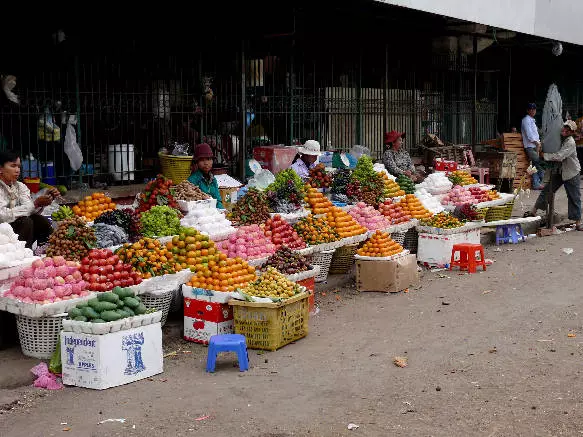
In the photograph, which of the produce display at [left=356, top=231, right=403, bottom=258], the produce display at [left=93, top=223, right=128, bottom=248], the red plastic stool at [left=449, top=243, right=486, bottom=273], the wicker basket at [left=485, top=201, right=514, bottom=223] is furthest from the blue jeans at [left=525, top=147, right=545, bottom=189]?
the produce display at [left=93, top=223, right=128, bottom=248]

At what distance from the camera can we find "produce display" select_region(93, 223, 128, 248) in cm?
816

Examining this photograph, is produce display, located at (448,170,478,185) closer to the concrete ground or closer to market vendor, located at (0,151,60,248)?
the concrete ground

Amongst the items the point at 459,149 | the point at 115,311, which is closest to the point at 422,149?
the point at 459,149

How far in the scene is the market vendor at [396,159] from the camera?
45.1 ft

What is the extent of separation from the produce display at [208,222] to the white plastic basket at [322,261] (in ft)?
3.85

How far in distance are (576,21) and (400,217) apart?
33.7ft

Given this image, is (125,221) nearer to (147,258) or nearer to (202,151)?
(147,258)

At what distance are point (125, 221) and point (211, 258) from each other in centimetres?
132

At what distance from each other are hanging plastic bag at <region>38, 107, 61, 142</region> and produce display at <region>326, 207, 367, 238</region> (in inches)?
143

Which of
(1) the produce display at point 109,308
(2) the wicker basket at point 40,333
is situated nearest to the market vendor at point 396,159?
(1) the produce display at point 109,308

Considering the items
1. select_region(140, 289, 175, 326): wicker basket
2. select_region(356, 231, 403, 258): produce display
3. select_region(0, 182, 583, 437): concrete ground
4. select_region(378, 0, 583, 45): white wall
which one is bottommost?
select_region(0, 182, 583, 437): concrete ground

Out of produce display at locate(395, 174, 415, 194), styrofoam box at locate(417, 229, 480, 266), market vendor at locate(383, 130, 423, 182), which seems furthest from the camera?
market vendor at locate(383, 130, 423, 182)

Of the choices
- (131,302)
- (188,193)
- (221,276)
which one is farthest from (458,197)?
(131,302)

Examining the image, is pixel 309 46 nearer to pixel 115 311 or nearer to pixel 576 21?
pixel 576 21
